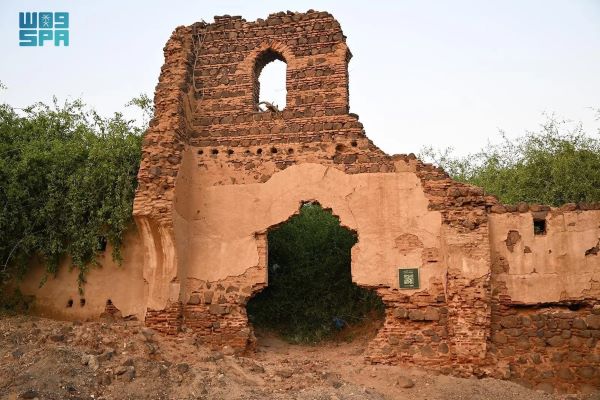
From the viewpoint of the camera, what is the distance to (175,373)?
8.27 m

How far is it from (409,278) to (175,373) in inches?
144

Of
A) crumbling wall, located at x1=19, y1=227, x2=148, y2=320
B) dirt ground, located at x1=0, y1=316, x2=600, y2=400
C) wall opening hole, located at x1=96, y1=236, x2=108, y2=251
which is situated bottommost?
dirt ground, located at x1=0, y1=316, x2=600, y2=400

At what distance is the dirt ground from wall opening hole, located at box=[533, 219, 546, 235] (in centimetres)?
232

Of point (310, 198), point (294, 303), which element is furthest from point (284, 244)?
point (310, 198)

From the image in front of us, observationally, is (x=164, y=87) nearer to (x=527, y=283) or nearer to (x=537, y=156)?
(x=527, y=283)

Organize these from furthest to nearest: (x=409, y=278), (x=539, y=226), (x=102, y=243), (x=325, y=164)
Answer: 1. (x=102, y=243)
2. (x=325, y=164)
3. (x=539, y=226)
4. (x=409, y=278)

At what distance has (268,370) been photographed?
8.74 metres

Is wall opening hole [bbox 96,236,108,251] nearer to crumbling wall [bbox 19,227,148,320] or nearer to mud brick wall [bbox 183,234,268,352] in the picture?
crumbling wall [bbox 19,227,148,320]

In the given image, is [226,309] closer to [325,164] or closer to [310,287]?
[325,164]

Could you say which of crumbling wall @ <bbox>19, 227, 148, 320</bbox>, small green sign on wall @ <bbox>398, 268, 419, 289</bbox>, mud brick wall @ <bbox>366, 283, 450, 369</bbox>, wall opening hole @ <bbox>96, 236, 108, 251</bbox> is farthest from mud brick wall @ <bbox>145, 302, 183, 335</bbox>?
small green sign on wall @ <bbox>398, 268, 419, 289</bbox>

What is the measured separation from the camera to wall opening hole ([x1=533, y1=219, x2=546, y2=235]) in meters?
9.24

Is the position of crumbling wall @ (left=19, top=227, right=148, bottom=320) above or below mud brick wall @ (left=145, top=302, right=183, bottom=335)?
above

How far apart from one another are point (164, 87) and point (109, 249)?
289 centimetres

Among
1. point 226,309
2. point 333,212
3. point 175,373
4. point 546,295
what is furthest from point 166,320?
point 546,295
